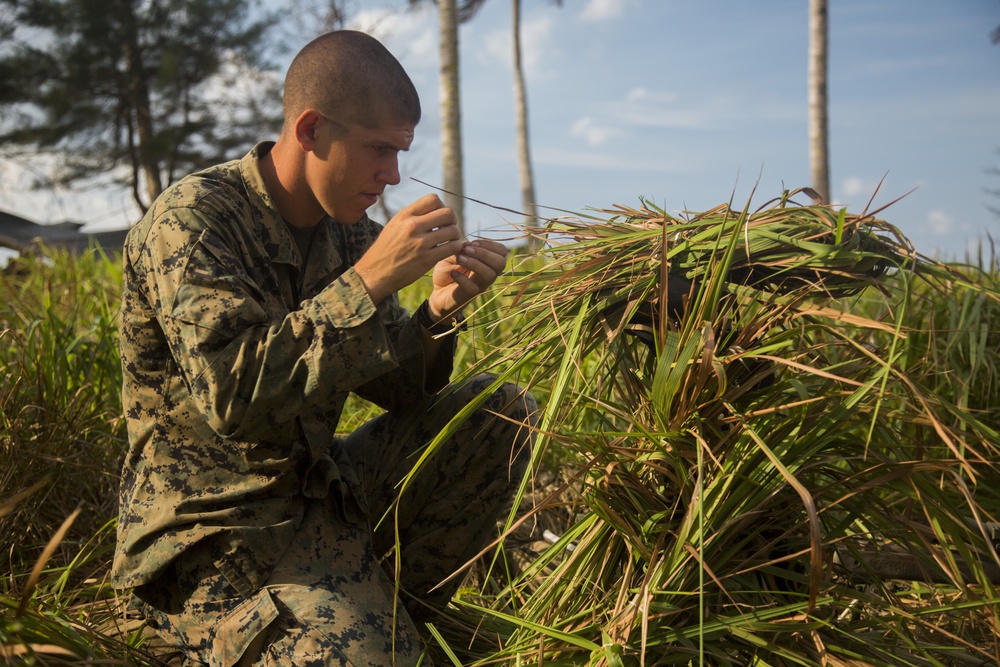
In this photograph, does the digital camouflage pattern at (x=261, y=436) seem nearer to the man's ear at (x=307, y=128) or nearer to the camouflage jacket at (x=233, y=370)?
the camouflage jacket at (x=233, y=370)

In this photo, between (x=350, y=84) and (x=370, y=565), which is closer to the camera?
(x=370, y=565)

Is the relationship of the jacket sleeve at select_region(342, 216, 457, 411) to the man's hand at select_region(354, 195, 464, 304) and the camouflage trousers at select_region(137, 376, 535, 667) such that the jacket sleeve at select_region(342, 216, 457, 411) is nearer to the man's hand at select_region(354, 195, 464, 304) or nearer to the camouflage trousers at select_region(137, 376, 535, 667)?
the camouflage trousers at select_region(137, 376, 535, 667)

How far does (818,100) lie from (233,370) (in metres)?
7.86

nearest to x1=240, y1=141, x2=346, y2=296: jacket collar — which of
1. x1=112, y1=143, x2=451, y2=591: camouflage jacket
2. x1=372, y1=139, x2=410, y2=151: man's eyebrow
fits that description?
x1=112, y1=143, x2=451, y2=591: camouflage jacket

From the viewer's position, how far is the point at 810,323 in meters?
1.75

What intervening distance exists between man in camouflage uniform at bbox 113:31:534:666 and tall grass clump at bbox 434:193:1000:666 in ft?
0.82

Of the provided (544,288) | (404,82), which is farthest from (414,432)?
(404,82)

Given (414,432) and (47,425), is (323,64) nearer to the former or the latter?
(414,432)

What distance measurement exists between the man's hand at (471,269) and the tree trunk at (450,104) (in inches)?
273

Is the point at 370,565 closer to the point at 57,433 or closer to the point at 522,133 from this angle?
the point at 57,433

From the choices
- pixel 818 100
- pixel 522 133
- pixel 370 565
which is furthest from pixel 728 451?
pixel 522 133

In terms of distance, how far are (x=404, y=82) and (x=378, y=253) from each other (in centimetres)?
73

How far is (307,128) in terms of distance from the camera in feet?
7.14

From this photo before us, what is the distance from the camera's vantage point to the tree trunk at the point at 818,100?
826 centimetres
